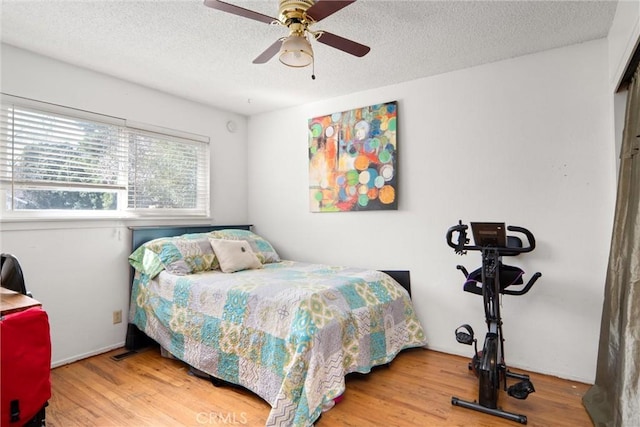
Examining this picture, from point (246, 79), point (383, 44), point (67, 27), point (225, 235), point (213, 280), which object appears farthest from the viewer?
point (225, 235)

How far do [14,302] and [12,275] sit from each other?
1.27 ft

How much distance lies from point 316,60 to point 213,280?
1.96 meters

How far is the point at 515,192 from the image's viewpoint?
279 centimetres

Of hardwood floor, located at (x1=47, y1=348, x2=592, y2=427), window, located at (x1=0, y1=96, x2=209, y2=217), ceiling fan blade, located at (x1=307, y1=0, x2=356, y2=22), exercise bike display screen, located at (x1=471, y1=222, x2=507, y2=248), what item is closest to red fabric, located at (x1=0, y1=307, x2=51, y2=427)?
hardwood floor, located at (x1=47, y1=348, x2=592, y2=427)

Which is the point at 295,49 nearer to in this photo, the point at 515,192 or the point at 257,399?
the point at 515,192

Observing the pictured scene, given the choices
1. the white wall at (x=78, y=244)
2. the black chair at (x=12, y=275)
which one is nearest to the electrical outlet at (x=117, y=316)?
the white wall at (x=78, y=244)

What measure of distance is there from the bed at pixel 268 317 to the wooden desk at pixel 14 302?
1.13 m

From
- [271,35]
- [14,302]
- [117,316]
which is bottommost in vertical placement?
[117,316]

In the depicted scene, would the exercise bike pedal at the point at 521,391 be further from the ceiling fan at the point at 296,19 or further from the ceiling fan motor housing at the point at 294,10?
the ceiling fan motor housing at the point at 294,10

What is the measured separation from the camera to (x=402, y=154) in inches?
130

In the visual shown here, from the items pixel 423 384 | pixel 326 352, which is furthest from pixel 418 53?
pixel 423 384

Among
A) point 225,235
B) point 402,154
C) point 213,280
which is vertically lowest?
point 213,280

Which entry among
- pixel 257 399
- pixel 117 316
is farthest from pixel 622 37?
pixel 117 316

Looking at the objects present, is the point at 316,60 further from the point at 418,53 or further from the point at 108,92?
the point at 108,92
